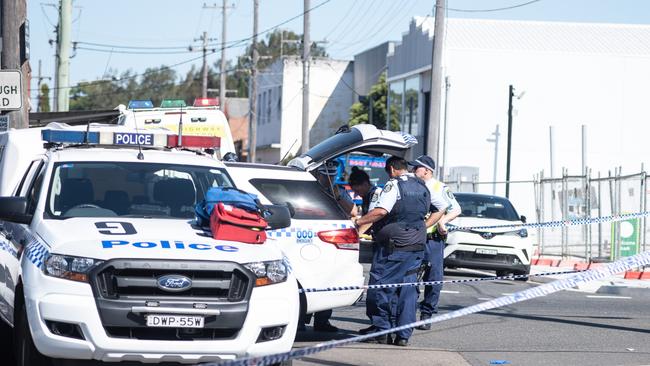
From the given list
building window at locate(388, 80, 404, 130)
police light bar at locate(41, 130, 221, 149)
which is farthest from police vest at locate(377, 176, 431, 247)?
building window at locate(388, 80, 404, 130)

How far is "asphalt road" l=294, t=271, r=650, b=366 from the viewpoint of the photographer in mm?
10227

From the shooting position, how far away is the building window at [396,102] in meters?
52.5

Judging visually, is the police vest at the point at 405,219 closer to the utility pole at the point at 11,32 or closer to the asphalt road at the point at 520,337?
the asphalt road at the point at 520,337

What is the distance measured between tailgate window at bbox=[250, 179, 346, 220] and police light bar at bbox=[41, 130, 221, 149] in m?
0.71

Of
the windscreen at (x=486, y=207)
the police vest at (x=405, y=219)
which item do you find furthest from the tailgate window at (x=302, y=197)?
the windscreen at (x=486, y=207)

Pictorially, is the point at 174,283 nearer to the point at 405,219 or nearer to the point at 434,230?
the point at 405,219

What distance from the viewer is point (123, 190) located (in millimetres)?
8977

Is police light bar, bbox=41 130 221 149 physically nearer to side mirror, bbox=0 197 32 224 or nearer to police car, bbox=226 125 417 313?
police car, bbox=226 125 417 313

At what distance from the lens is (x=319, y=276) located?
1025cm

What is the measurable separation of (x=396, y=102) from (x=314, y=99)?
16.7 meters

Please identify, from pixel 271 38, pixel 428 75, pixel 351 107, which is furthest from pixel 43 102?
pixel 428 75

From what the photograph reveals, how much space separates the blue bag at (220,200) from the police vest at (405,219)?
256 centimetres

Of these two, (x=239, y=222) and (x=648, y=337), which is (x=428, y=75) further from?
(x=239, y=222)

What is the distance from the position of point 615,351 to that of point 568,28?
3916cm
